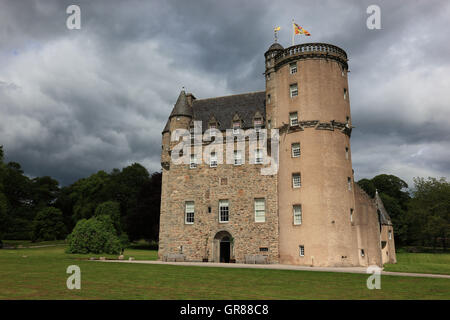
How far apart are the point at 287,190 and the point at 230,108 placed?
11461 millimetres

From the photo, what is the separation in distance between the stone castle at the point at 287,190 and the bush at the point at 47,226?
42066 millimetres

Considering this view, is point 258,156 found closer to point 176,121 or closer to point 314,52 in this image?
point 176,121

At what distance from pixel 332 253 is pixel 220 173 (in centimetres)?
1237

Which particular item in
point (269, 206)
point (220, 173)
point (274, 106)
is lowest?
point (269, 206)

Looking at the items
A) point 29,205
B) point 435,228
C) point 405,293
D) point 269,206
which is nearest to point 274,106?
point 269,206

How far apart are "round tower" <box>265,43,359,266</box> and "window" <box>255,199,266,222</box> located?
1.55 meters

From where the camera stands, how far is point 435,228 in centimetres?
5850

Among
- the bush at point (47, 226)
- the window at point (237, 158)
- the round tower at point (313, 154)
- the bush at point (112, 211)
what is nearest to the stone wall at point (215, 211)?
the window at point (237, 158)

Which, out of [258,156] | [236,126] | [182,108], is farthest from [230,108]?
[258,156]

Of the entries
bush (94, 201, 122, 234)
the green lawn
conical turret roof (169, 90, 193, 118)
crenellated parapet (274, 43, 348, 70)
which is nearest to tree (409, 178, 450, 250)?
the green lawn

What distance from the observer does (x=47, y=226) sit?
6575cm
